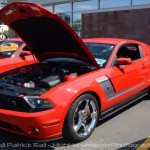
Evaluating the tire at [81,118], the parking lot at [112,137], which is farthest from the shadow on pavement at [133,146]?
the tire at [81,118]

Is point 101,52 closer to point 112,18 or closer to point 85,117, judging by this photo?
point 85,117

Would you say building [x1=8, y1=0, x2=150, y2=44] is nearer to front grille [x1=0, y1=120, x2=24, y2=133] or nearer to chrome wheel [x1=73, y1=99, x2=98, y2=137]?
chrome wheel [x1=73, y1=99, x2=98, y2=137]

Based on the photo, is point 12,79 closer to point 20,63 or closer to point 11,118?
point 11,118

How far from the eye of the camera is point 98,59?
5.24 meters

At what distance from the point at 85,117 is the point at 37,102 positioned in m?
0.87

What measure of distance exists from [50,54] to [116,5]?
10.5m

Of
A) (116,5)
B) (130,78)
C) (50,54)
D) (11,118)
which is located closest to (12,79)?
(11,118)

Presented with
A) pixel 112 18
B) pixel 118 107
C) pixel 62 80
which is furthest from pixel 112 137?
pixel 112 18

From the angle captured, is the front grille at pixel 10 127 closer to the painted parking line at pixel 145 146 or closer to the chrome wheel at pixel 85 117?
the chrome wheel at pixel 85 117

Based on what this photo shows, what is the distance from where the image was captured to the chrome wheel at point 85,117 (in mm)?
4309

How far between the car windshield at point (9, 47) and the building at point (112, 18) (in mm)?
7600

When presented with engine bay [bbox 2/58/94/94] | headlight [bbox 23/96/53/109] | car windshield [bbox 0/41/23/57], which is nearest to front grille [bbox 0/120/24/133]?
headlight [bbox 23/96/53/109]

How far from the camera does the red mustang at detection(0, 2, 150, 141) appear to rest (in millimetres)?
3926

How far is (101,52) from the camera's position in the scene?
5.37 metres
